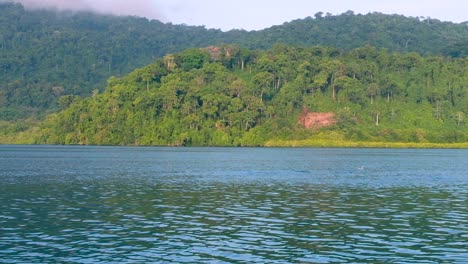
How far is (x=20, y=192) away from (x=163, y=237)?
1416 inches

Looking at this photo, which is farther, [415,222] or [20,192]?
[20,192]

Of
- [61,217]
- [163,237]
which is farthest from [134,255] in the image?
[61,217]

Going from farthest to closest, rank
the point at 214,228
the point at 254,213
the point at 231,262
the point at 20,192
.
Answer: the point at 20,192
the point at 254,213
the point at 214,228
the point at 231,262

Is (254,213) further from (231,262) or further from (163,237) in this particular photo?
(231,262)

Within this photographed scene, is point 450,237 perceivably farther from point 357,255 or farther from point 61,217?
point 61,217

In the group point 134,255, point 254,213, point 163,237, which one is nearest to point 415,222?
point 254,213

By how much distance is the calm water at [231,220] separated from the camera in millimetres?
38844

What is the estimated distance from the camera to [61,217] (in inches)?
2100

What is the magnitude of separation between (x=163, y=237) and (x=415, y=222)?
2264 centimetres

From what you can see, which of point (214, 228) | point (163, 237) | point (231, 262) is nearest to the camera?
point (231, 262)

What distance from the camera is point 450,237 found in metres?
45.1

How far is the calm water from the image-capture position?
38.8 meters

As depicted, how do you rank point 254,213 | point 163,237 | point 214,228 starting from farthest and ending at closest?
point 254,213 < point 214,228 < point 163,237

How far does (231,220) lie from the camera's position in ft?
172
